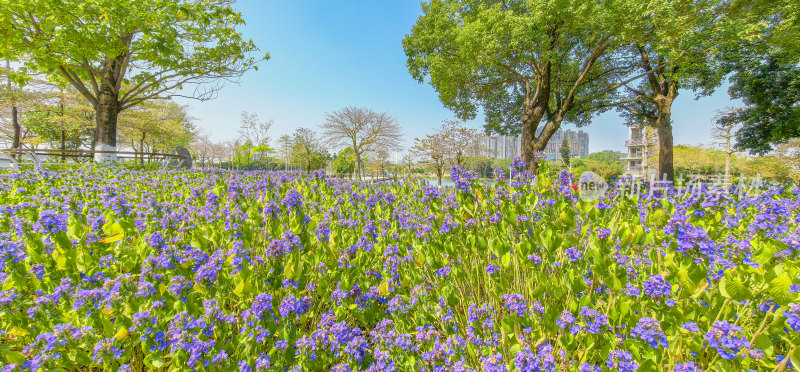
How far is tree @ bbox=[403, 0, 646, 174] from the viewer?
9461 millimetres

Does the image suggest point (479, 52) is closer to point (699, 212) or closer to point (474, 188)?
point (474, 188)

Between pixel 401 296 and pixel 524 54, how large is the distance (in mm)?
10866

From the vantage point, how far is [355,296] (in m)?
2.04

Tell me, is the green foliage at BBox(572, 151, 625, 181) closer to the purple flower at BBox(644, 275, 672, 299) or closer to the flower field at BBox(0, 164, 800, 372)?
the flower field at BBox(0, 164, 800, 372)

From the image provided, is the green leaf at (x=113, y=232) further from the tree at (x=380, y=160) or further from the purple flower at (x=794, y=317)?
the tree at (x=380, y=160)

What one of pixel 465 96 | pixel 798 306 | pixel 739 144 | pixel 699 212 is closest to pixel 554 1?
pixel 465 96

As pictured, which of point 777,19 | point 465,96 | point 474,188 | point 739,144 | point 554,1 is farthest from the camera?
point 739,144

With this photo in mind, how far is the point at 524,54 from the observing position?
1041 cm

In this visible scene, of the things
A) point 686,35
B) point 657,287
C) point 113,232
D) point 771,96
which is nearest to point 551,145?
point 771,96

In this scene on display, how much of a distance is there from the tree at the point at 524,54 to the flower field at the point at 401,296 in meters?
8.81

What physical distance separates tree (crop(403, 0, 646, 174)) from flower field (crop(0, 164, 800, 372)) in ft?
28.9

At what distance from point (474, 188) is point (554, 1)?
28.0 feet

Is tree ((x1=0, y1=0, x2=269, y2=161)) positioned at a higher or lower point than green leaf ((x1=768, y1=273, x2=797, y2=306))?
higher

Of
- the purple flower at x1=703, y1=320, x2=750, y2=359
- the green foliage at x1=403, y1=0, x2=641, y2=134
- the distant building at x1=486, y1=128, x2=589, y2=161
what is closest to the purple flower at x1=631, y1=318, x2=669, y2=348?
the purple flower at x1=703, y1=320, x2=750, y2=359
